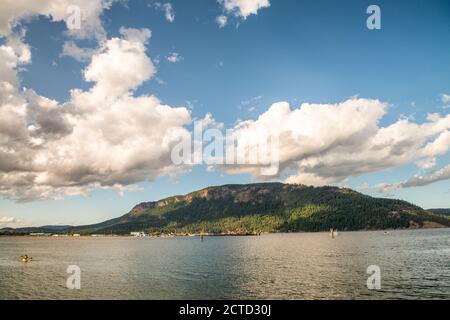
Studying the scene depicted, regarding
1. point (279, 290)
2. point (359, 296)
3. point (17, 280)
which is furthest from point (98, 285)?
point (359, 296)

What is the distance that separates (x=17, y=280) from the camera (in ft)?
307

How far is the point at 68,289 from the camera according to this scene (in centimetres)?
7712

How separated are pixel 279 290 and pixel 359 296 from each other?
48.5 feet
